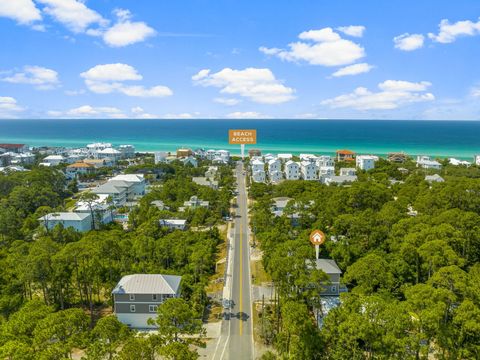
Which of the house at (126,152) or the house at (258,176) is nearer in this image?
the house at (258,176)

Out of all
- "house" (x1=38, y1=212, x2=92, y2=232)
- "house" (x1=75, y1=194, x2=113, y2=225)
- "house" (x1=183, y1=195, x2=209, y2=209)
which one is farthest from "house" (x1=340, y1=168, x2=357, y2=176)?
"house" (x1=38, y1=212, x2=92, y2=232)

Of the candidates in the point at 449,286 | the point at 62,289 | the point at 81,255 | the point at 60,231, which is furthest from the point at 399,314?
the point at 60,231

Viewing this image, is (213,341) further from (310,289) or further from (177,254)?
(177,254)

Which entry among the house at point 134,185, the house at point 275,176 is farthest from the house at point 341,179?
the house at point 134,185

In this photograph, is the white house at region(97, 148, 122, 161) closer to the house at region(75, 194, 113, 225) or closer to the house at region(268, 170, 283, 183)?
the house at region(268, 170, 283, 183)

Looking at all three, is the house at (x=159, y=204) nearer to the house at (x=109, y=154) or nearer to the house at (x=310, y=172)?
the house at (x=310, y=172)

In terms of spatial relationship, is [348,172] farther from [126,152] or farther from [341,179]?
[126,152]
